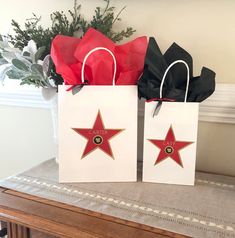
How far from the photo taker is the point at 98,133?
831mm

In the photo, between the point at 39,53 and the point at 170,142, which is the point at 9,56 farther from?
the point at 170,142

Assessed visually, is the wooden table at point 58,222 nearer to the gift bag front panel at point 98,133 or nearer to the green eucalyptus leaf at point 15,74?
the gift bag front panel at point 98,133

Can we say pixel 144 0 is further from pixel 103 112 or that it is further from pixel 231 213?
pixel 231 213

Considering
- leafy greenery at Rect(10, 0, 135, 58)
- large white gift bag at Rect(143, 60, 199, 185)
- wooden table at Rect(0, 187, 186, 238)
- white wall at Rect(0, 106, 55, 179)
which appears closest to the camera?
wooden table at Rect(0, 187, 186, 238)

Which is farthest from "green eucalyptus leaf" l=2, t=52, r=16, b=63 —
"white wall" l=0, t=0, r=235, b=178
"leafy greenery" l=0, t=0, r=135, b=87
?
"white wall" l=0, t=0, r=235, b=178

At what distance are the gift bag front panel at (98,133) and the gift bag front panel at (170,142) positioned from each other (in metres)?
0.04

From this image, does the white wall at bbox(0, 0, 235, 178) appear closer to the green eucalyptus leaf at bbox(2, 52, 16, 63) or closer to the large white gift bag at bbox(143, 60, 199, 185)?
the large white gift bag at bbox(143, 60, 199, 185)

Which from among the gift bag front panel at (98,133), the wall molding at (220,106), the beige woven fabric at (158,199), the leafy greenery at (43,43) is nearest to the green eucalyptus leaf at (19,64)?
the leafy greenery at (43,43)

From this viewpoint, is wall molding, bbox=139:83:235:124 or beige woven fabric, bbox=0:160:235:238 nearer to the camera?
beige woven fabric, bbox=0:160:235:238

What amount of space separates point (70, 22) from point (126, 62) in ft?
1.04

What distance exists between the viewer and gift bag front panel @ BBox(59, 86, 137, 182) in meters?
0.82

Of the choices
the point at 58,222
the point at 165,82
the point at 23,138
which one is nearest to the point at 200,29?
the point at 165,82

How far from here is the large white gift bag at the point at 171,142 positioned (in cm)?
80

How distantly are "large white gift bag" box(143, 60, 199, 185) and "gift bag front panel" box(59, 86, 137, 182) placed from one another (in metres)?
0.04
